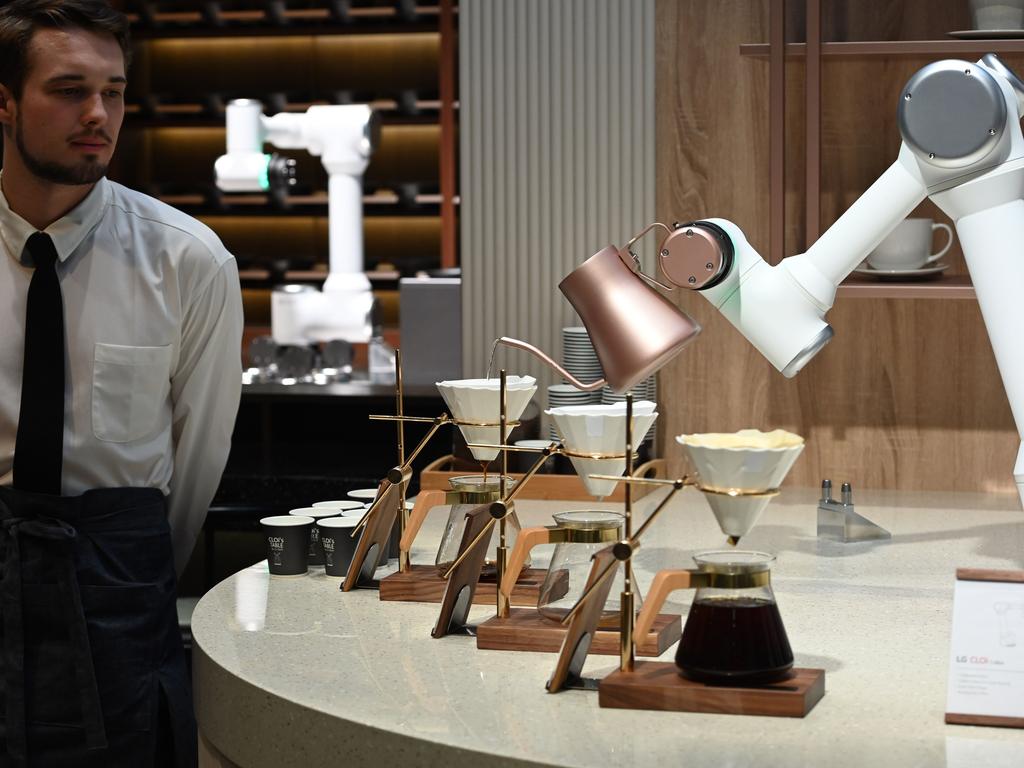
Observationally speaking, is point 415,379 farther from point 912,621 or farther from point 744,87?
point 912,621

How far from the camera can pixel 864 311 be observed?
259 centimetres

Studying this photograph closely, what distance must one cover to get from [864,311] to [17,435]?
5.02 ft

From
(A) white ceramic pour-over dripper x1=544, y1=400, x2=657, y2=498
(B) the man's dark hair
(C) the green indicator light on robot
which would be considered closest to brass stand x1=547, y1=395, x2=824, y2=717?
(A) white ceramic pour-over dripper x1=544, y1=400, x2=657, y2=498

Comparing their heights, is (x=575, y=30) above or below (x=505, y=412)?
above

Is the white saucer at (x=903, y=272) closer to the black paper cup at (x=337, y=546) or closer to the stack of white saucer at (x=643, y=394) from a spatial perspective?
the stack of white saucer at (x=643, y=394)

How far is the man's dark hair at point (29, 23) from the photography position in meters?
1.91

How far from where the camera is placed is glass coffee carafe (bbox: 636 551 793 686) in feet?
4.17

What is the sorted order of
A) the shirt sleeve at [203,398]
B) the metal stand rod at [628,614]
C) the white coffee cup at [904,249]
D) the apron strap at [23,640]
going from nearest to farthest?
1. the metal stand rod at [628,614]
2. the apron strap at [23,640]
3. the shirt sleeve at [203,398]
4. the white coffee cup at [904,249]

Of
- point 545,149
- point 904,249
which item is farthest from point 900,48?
point 545,149

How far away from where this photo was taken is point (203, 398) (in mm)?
2129

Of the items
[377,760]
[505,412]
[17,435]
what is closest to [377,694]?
[377,760]

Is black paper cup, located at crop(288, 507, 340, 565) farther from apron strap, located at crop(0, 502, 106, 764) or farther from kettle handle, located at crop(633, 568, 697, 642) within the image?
kettle handle, located at crop(633, 568, 697, 642)

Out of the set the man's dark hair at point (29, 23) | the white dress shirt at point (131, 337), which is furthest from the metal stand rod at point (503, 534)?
the man's dark hair at point (29, 23)

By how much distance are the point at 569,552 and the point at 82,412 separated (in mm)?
839
